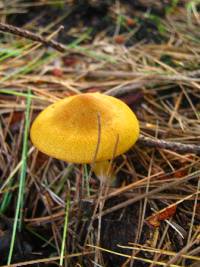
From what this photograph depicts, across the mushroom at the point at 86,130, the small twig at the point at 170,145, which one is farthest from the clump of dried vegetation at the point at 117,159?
the mushroom at the point at 86,130

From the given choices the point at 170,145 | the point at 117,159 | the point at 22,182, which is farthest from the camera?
the point at 117,159

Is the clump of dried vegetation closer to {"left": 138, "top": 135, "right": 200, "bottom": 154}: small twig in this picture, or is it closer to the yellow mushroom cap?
{"left": 138, "top": 135, "right": 200, "bottom": 154}: small twig

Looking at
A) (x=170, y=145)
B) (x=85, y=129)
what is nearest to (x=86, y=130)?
(x=85, y=129)

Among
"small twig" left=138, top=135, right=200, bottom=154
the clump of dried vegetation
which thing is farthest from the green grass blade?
"small twig" left=138, top=135, right=200, bottom=154

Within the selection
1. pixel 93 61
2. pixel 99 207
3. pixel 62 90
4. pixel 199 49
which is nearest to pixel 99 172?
pixel 99 207

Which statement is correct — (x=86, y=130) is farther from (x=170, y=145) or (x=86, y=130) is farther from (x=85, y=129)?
(x=170, y=145)

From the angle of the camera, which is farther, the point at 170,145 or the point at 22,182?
the point at 22,182
